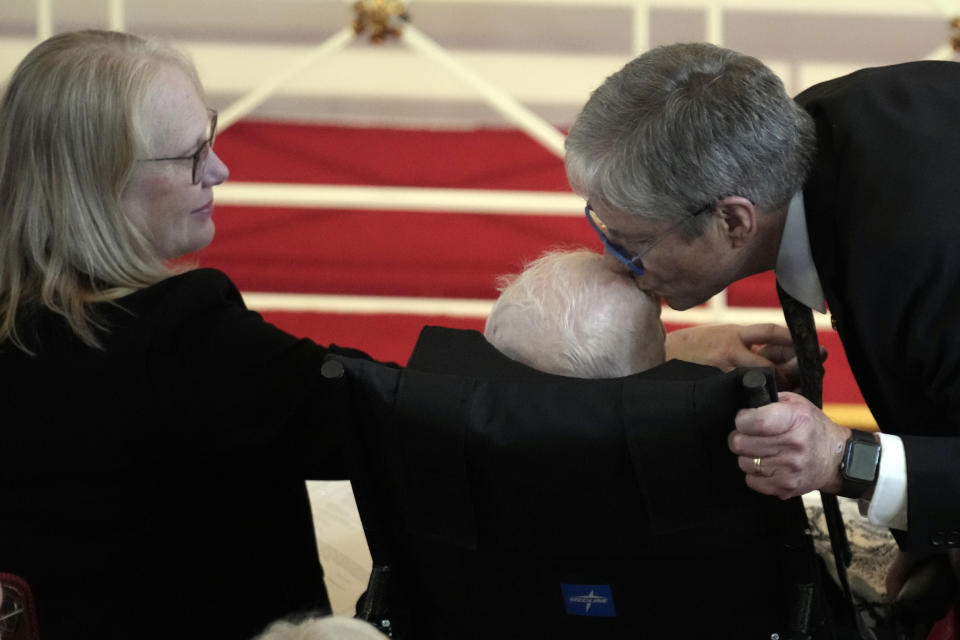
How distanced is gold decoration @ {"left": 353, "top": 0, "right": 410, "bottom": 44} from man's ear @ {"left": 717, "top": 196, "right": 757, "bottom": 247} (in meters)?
2.29

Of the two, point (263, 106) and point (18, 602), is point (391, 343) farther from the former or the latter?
point (18, 602)

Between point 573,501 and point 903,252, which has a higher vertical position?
point 903,252

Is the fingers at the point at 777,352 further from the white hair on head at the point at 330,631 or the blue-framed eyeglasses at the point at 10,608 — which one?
the blue-framed eyeglasses at the point at 10,608

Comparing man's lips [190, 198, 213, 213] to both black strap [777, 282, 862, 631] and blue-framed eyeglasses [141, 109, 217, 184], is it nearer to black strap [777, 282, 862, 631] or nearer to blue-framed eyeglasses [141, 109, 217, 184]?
blue-framed eyeglasses [141, 109, 217, 184]

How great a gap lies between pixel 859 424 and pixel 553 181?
160cm

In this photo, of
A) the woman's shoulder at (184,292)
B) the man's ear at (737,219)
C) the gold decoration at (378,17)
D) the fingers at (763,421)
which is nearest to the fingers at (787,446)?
the fingers at (763,421)

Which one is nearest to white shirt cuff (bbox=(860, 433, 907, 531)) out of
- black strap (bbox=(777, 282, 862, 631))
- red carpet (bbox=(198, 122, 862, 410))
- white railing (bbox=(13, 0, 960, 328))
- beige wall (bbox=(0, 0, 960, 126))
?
black strap (bbox=(777, 282, 862, 631))

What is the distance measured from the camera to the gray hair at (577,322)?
5.00 feet

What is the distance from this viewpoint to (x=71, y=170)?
1.75 m

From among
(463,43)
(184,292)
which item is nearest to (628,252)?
(184,292)

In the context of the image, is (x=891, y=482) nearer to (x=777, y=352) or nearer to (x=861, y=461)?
(x=861, y=461)

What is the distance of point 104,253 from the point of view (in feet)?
5.74

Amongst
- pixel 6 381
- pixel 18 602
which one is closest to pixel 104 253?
pixel 6 381

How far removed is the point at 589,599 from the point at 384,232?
313 cm
